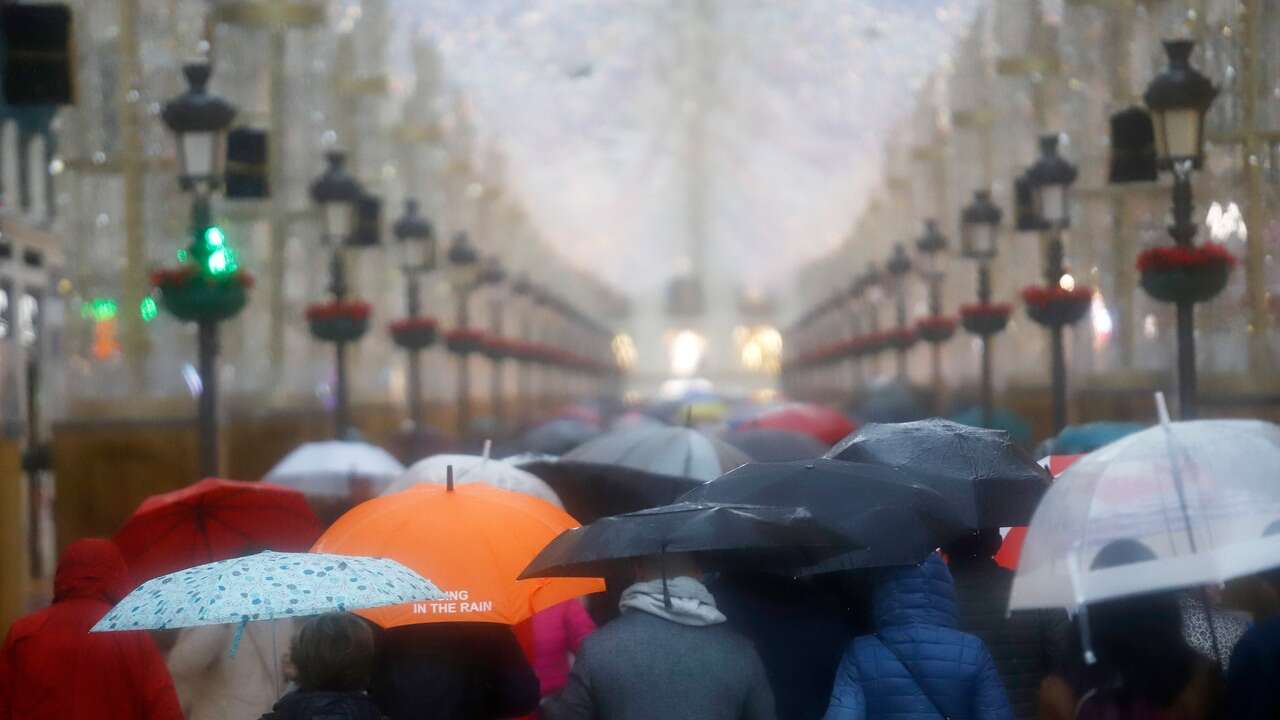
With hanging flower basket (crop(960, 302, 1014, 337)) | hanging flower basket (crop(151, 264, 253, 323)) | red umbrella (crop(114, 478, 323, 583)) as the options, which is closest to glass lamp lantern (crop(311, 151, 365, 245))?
hanging flower basket (crop(151, 264, 253, 323))

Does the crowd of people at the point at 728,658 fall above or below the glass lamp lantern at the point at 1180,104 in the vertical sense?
below

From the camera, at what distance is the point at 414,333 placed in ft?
75.0

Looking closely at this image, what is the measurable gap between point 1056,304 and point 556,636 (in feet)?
27.2

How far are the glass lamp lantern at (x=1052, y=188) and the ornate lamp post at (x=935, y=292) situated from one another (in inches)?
383

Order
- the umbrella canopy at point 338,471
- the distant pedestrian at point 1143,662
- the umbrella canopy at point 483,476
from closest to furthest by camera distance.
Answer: the distant pedestrian at point 1143,662 < the umbrella canopy at point 483,476 < the umbrella canopy at point 338,471

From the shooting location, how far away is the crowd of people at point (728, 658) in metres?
5.04

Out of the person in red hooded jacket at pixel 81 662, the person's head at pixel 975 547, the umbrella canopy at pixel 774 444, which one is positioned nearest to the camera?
the person in red hooded jacket at pixel 81 662

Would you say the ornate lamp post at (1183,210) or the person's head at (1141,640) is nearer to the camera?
the person's head at (1141,640)

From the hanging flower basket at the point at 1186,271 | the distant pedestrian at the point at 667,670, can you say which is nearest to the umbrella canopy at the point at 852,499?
the distant pedestrian at the point at 667,670

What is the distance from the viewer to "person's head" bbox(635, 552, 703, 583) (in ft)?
18.6

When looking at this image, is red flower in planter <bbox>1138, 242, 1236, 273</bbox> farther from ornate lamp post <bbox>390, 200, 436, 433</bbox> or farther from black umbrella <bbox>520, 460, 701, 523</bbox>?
ornate lamp post <bbox>390, 200, 436, 433</bbox>

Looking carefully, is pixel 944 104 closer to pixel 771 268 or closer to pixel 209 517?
pixel 209 517

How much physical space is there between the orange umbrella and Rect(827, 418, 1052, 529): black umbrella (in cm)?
109

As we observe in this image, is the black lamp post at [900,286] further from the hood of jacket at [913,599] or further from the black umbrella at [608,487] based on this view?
the hood of jacket at [913,599]
